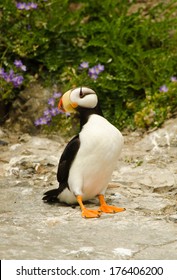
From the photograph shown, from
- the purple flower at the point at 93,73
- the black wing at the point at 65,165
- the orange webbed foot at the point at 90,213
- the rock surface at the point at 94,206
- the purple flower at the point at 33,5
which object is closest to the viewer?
the rock surface at the point at 94,206

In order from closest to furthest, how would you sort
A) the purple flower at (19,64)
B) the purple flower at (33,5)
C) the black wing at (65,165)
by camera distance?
1. the black wing at (65,165)
2. the purple flower at (19,64)
3. the purple flower at (33,5)

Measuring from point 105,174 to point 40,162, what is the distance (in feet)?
5.04

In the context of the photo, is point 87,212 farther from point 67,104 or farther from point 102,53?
point 102,53

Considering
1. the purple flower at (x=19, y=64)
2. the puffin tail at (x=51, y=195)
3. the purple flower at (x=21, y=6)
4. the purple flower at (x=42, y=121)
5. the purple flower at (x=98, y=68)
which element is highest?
the purple flower at (x=21, y=6)

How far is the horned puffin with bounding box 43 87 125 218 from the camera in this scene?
199 inches

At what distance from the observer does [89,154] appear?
16.7ft

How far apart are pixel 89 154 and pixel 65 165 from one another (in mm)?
291

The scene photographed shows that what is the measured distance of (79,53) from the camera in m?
8.39

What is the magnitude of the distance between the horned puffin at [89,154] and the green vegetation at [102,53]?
2.33m

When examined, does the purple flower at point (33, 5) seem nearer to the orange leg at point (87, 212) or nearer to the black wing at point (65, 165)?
the black wing at point (65, 165)

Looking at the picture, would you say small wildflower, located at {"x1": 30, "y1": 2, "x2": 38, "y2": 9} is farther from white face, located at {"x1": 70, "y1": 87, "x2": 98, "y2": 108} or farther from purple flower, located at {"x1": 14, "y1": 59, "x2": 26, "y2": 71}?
white face, located at {"x1": 70, "y1": 87, "x2": 98, "y2": 108}

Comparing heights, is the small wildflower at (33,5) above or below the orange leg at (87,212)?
above

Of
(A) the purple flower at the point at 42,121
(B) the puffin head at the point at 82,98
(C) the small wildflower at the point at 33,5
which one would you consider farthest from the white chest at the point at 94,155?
(C) the small wildflower at the point at 33,5

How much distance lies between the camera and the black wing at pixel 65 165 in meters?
5.18
